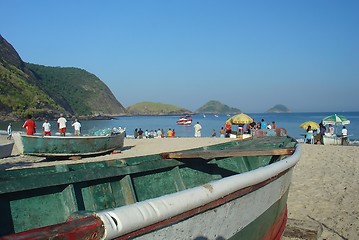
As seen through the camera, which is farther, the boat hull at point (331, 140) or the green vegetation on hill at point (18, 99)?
the green vegetation on hill at point (18, 99)

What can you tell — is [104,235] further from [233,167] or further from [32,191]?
[233,167]

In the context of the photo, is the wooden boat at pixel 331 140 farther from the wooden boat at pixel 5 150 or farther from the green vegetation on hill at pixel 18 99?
the green vegetation on hill at pixel 18 99

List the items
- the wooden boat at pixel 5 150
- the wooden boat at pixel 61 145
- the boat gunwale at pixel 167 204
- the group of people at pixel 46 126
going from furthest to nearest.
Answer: the group of people at pixel 46 126 → the wooden boat at pixel 5 150 → the wooden boat at pixel 61 145 → the boat gunwale at pixel 167 204

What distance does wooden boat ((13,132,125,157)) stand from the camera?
13906mm

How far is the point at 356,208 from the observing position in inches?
312

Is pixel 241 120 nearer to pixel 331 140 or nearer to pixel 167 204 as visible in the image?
pixel 331 140

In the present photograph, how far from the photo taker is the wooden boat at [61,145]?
13.9 metres

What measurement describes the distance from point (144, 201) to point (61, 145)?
518 inches

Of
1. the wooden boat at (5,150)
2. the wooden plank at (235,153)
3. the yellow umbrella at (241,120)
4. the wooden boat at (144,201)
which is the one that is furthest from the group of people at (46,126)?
the yellow umbrella at (241,120)

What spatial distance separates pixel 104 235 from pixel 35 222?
2.11 m

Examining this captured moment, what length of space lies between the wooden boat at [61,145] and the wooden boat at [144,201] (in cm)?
965

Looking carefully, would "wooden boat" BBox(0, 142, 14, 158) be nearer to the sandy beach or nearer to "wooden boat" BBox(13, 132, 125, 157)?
the sandy beach

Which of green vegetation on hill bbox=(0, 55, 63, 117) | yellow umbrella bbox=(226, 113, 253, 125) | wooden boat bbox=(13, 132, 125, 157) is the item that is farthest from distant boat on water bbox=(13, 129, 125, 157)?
green vegetation on hill bbox=(0, 55, 63, 117)

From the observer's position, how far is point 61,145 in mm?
14695
